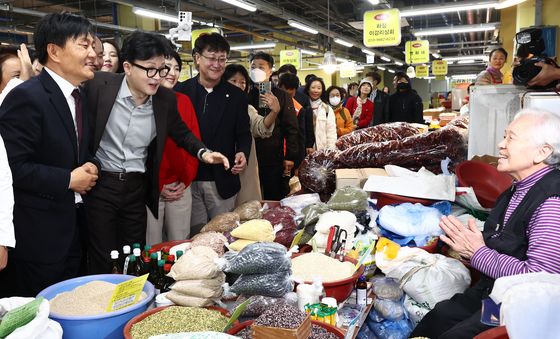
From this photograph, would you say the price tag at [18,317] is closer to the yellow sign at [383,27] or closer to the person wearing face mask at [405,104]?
the person wearing face mask at [405,104]

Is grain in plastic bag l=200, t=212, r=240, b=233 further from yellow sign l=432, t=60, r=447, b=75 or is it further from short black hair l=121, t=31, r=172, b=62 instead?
yellow sign l=432, t=60, r=447, b=75

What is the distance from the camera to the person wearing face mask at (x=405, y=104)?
23.5 ft

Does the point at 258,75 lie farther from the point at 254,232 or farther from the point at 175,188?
the point at 254,232

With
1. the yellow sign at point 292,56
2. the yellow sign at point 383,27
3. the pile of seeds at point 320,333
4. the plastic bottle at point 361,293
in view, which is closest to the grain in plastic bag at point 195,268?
the pile of seeds at point 320,333

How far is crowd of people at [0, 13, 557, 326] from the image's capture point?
1964 mm

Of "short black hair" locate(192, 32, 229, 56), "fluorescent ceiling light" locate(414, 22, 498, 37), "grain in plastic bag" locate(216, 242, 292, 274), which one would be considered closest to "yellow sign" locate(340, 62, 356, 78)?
"fluorescent ceiling light" locate(414, 22, 498, 37)

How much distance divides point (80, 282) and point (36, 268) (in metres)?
0.40

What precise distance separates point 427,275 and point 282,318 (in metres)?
0.98

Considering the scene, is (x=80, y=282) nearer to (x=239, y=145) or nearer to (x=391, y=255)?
(x=391, y=255)

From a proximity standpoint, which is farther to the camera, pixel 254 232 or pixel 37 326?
pixel 254 232

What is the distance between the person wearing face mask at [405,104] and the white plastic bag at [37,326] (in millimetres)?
6501

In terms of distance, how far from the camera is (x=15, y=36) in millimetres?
15727

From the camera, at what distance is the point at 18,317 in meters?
1.26

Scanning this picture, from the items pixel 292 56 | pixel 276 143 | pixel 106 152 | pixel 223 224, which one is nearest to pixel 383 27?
pixel 292 56
